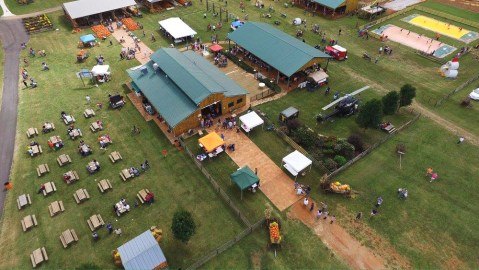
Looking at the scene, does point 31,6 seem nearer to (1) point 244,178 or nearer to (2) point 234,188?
(2) point 234,188

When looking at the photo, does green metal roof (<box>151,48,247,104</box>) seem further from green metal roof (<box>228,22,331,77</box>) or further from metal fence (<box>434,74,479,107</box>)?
metal fence (<box>434,74,479,107</box>)

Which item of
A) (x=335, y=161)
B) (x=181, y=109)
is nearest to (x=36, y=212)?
(x=181, y=109)

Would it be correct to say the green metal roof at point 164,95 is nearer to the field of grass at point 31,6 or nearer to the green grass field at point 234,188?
the green grass field at point 234,188

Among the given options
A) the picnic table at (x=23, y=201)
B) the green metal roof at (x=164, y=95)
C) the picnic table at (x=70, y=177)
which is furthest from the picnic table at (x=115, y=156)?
the picnic table at (x=23, y=201)

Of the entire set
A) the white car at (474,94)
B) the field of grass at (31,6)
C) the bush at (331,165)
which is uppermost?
the field of grass at (31,6)

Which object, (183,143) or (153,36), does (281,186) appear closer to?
(183,143)

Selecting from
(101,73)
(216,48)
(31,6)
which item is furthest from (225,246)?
(31,6)

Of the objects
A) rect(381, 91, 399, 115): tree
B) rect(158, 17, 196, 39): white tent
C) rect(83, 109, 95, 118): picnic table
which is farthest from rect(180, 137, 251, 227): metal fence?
rect(158, 17, 196, 39): white tent
